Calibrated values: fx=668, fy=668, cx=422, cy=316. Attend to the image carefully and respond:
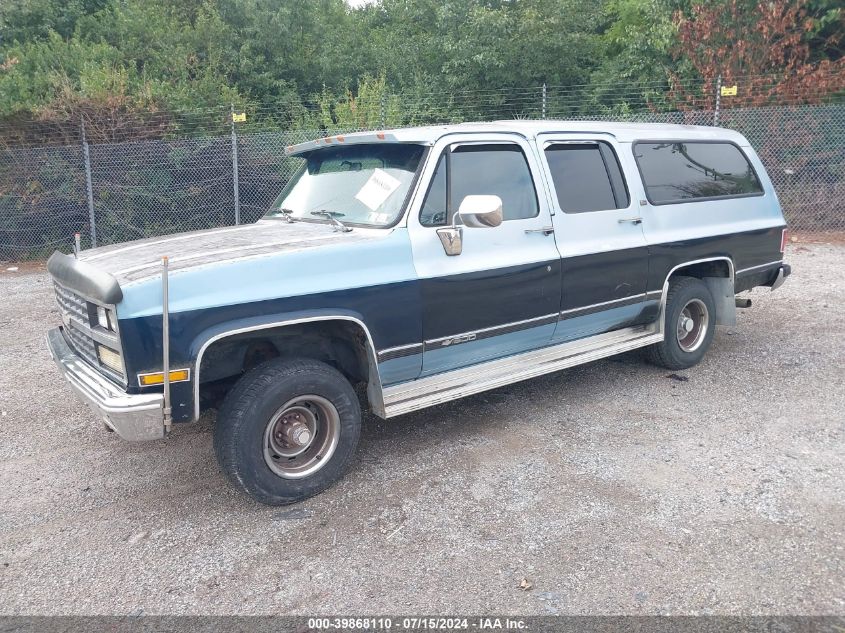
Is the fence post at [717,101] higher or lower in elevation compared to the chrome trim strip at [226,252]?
higher

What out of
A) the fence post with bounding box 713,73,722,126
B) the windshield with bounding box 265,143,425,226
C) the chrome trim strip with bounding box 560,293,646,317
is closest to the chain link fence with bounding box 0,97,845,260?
the fence post with bounding box 713,73,722,126

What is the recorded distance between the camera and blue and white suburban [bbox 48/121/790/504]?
11.1ft

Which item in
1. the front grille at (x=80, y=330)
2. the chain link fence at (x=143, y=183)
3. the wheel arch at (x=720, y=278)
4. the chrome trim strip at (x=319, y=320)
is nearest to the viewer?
the chrome trim strip at (x=319, y=320)

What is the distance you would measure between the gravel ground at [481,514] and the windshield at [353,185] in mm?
1585

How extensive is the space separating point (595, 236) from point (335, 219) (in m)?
1.94

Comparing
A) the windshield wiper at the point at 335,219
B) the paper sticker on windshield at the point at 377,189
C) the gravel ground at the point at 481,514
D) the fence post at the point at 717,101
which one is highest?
the fence post at the point at 717,101

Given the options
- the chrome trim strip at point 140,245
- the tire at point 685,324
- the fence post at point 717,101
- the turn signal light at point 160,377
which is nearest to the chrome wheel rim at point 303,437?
the turn signal light at point 160,377

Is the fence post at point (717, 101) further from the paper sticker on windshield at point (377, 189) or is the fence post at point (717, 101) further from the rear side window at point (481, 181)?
the paper sticker on windshield at point (377, 189)

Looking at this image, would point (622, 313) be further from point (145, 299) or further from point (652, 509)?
point (145, 299)

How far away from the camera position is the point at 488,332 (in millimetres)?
4418

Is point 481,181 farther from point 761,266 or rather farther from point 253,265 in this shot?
point 761,266

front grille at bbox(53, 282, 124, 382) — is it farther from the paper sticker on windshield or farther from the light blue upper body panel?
the paper sticker on windshield

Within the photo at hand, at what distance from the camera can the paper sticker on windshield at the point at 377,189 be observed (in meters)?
4.29

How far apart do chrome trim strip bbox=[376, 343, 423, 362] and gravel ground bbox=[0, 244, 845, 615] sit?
2.47 feet
